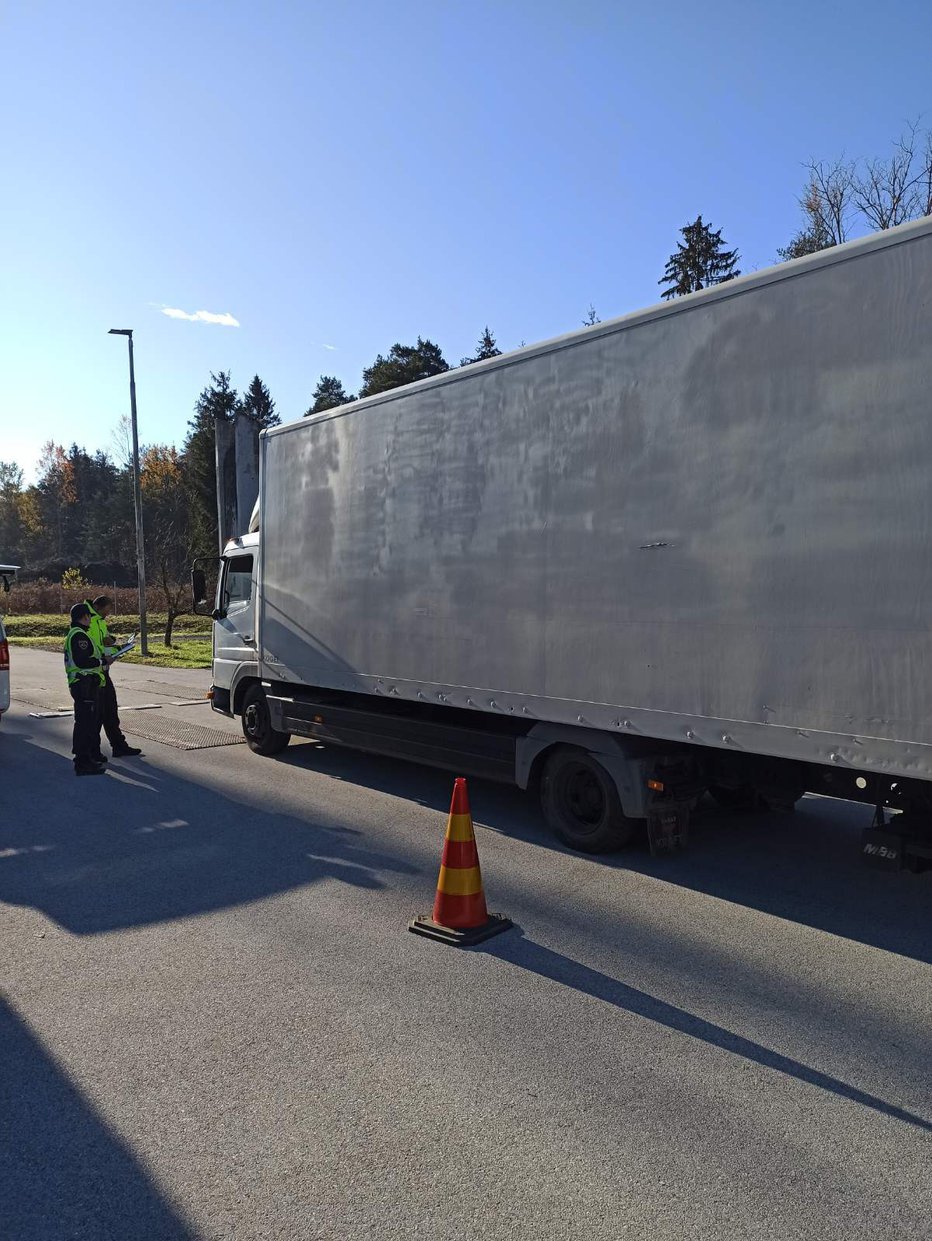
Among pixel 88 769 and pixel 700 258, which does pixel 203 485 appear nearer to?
pixel 700 258

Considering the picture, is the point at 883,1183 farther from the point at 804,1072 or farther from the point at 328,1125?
the point at 328,1125

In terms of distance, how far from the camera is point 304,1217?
2559mm

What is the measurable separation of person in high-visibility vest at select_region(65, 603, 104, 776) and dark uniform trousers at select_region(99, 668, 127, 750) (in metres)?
0.61

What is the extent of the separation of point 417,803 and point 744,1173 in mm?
5150

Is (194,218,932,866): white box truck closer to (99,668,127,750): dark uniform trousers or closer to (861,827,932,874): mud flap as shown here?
(861,827,932,874): mud flap

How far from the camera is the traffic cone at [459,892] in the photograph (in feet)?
15.2

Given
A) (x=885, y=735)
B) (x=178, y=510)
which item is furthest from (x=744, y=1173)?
(x=178, y=510)

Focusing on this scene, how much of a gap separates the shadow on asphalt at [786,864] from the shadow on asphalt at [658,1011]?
4.61 ft

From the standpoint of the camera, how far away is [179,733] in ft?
37.7

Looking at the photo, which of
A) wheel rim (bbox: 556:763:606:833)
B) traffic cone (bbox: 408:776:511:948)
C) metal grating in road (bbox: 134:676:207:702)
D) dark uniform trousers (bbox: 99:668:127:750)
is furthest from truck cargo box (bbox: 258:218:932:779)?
metal grating in road (bbox: 134:676:207:702)

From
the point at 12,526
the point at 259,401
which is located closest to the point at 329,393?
the point at 259,401

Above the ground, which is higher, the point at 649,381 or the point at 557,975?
the point at 649,381

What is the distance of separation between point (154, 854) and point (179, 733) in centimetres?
554

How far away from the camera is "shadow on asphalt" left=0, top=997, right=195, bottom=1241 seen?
8.32ft
